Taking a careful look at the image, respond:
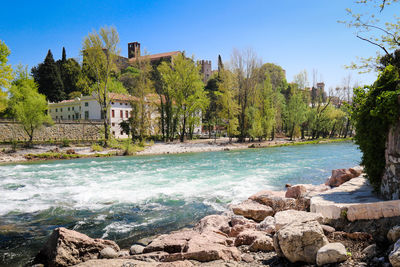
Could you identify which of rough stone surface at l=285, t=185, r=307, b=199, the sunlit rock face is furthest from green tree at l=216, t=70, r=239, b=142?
the sunlit rock face

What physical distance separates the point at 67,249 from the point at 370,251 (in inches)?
194

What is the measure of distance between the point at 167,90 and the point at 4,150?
74.6 feet

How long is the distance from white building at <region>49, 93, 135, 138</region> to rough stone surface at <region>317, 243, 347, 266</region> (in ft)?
146

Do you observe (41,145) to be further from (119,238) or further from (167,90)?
(119,238)

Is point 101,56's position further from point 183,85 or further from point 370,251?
point 370,251

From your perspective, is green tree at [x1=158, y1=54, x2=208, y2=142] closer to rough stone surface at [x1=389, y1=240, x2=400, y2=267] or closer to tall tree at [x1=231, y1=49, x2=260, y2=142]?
tall tree at [x1=231, y1=49, x2=260, y2=142]

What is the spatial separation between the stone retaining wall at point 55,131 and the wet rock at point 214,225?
3164cm

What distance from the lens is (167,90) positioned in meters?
43.3

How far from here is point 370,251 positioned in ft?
12.7

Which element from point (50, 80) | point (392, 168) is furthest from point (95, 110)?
point (392, 168)

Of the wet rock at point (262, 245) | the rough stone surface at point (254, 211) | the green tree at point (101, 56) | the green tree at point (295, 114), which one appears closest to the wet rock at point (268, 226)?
the wet rock at point (262, 245)

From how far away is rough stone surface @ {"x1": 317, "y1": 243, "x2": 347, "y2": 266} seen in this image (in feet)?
12.1

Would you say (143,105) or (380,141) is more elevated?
(143,105)

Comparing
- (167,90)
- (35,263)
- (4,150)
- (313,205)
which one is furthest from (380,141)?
(167,90)
